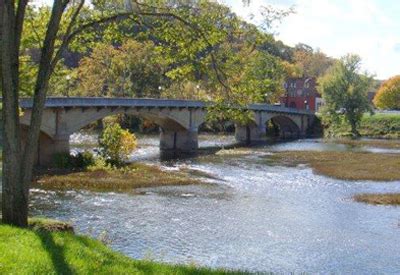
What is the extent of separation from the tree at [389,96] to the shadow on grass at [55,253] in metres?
124

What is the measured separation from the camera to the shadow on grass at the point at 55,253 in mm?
10889

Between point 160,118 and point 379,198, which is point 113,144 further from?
point 379,198

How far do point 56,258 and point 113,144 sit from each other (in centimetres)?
3929

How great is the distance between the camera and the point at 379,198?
35656 millimetres

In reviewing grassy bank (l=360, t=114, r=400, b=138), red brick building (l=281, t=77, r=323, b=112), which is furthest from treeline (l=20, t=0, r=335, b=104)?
red brick building (l=281, t=77, r=323, b=112)

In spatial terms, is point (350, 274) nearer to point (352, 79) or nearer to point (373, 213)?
point (373, 213)

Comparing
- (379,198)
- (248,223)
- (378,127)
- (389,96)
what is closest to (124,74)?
(378,127)

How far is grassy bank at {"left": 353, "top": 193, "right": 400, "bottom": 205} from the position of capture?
34.7 metres

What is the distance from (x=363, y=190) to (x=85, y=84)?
73.1 m

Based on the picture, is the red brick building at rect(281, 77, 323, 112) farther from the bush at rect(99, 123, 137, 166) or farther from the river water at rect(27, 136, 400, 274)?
the river water at rect(27, 136, 400, 274)

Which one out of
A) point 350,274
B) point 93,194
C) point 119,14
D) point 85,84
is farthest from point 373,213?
point 85,84

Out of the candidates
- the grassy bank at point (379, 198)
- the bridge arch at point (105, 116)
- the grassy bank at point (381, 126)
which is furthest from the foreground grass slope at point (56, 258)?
the grassy bank at point (381, 126)

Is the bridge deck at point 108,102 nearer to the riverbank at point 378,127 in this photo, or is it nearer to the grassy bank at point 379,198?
the grassy bank at point 379,198

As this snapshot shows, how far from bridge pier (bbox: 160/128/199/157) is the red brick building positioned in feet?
198
